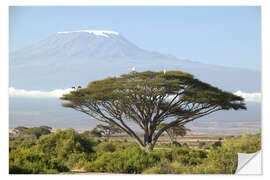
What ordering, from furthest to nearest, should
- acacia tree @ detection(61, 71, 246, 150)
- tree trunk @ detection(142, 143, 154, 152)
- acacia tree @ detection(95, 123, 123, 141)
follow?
1. acacia tree @ detection(95, 123, 123, 141)
2. tree trunk @ detection(142, 143, 154, 152)
3. acacia tree @ detection(61, 71, 246, 150)

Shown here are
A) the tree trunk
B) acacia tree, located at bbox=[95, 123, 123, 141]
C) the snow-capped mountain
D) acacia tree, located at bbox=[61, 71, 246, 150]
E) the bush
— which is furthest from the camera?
acacia tree, located at bbox=[95, 123, 123, 141]

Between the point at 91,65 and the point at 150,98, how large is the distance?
49.5 feet

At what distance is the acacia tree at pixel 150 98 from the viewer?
42.2 ft

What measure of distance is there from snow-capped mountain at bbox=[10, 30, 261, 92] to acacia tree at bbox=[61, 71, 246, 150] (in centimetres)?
657

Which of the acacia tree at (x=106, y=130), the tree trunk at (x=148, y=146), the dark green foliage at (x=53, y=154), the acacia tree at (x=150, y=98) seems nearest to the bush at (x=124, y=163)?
the dark green foliage at (x=53, y=154)

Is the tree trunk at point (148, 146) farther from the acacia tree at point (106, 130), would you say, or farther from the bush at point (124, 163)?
the acacia tree at point (106, 130)

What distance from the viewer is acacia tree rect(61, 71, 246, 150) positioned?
12859mm

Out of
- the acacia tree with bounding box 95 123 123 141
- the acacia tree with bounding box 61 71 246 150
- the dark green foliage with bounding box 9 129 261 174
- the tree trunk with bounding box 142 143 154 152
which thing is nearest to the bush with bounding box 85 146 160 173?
the dark green foliage with bounding box 9 129 261 174

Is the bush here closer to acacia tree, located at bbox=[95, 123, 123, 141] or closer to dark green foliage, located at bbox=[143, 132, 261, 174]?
dark green foliage, located at bbox=[143, 132, 261, 174]

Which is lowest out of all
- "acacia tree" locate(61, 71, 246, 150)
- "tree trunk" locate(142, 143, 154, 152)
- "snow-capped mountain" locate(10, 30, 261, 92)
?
"tree trunk" locate(142, 143, 154, 152)

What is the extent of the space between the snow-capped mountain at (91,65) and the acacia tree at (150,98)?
657 centimetres

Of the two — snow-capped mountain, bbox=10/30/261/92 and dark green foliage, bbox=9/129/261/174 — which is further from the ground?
snow-capped mountain, bbox=10/30/261/92

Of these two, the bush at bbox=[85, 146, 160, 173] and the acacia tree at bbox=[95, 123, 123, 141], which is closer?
the bush at bbox=[85, 146, 160, 173]

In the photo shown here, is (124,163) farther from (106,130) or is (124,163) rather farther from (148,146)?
(106,130)
